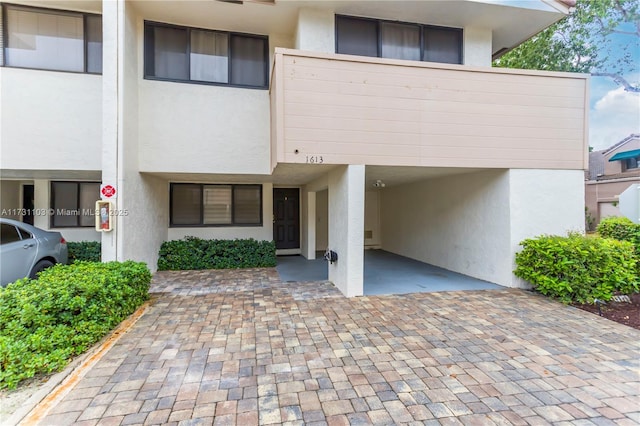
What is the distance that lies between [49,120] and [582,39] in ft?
64.1

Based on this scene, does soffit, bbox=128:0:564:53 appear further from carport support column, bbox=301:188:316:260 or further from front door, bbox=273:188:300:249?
front door, bbox=273:188:300:249

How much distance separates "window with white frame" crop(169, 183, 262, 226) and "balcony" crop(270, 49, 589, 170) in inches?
144

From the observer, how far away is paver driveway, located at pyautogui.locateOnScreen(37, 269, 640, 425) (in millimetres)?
2434

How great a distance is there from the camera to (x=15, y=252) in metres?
5.15

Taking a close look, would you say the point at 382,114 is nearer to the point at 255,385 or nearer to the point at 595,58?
the point at 255,385

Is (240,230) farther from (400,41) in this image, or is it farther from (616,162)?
(616,162)

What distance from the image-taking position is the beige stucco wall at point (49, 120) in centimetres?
605

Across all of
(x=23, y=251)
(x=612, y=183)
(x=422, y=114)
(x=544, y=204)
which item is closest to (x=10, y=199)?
(x=23, y=251)

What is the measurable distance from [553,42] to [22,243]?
62.6 feet

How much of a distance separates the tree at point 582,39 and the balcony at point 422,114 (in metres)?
8.98

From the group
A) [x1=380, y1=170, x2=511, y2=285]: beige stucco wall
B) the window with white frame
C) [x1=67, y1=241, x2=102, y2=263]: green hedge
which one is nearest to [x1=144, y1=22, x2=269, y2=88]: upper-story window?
the window with white frame

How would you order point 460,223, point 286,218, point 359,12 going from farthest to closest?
point 286,218 < point 460,223 < point 359,12

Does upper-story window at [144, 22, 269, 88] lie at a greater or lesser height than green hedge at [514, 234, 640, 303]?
greater

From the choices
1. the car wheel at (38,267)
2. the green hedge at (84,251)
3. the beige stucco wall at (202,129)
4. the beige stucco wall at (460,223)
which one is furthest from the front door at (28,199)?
the beige stucco wall at (460,223)
